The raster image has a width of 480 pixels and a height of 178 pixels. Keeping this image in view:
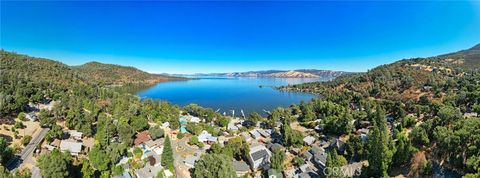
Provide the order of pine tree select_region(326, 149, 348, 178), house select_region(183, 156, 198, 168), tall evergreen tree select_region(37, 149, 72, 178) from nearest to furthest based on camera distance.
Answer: tall evergreen tree select_region(37, 149, 72, 178) < pine tree select_region(326, 149, 348, 178) < house select_region(183, 156, 198, 168)

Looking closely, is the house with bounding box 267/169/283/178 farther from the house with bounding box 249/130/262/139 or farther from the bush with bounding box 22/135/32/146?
the bush with bounding box 22/135/32/146

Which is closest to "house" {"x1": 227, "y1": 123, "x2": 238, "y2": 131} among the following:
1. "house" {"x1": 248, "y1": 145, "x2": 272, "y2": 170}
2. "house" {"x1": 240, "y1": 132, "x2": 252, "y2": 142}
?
"house" {"x1": 240, "y1": 132, "x2": 252, "y2": 142}

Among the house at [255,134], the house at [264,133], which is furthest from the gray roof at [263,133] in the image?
the house at [255,134]

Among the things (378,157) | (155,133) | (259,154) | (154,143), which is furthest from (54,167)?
(378,157)

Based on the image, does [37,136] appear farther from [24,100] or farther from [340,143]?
[340,143]

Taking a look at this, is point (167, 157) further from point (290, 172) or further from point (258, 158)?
point (290, 172)

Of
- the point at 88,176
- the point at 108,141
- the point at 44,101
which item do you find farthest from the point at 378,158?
the point at 44,101

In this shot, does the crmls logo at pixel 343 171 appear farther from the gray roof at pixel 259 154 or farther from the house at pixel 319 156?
the gray roof at pixel 259 154
